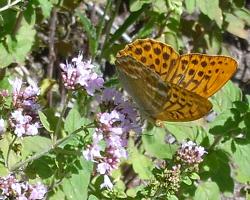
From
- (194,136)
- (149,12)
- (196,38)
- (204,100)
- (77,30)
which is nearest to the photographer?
(204,100)

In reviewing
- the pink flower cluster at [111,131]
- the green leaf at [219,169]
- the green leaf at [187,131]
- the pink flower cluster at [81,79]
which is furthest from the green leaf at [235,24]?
the pink flower cluster at [81,79]

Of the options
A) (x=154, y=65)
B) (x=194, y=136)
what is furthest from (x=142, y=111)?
(x=194, y=136)

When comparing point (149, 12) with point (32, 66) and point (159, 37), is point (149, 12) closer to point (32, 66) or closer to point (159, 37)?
point (159, 37)

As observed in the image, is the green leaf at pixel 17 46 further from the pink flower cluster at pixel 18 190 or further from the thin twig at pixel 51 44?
the pink flower cluster at pixel 18 190

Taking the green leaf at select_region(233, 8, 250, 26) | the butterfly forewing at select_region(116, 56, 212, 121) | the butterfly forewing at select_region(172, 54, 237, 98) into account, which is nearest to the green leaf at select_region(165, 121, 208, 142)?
the butterfly forewing at select_region(116, 56, 212, 121)

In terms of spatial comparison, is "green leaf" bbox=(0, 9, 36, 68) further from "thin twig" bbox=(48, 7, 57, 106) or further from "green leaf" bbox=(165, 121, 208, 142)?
"green leaf" bbox=(165, 121, 208, 142)

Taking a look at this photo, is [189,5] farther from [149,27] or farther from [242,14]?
[242,14]
